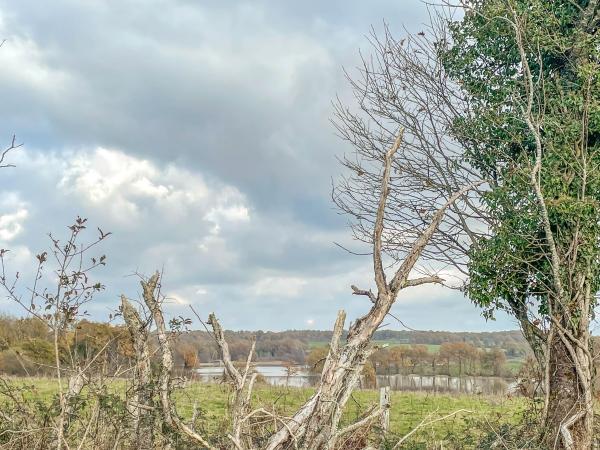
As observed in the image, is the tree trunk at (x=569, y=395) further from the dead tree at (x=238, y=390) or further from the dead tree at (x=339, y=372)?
the dead tree at (x=238, y=390)

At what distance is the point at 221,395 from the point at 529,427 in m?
7.99

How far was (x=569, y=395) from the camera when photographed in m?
10.5

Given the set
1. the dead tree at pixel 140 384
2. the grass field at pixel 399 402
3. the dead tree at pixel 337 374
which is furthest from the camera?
the grass field at pixel 399 402

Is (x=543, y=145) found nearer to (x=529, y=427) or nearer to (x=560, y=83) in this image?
(x=560, y=83)

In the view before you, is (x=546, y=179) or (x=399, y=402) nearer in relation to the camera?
(x=546, y=179)

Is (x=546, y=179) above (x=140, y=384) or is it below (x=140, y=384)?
above

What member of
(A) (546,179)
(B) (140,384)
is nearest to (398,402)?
(A) (546,179)

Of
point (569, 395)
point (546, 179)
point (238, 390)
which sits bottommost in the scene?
point (569, 395)

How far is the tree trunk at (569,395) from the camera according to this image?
9914mm

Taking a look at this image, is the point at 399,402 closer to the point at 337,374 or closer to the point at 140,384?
the point at 337,374

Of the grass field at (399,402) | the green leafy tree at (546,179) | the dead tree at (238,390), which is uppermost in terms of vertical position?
the green leafy tree at (546,179)

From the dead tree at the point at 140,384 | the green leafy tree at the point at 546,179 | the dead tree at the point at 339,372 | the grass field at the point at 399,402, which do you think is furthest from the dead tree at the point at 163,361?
the grass field at the point at 399,402

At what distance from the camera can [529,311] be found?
11156mm

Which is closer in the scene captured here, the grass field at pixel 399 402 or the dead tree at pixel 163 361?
the dead tree at pixel 163 361
